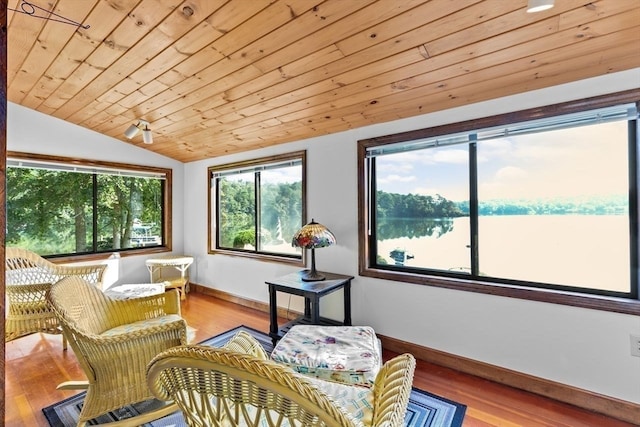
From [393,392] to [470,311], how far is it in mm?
1496

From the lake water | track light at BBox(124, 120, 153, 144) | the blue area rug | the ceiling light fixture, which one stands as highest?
track light at BBox(124, 120, 153, 144)

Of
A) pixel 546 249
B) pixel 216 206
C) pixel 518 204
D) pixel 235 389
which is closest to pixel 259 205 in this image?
pixel 216 206

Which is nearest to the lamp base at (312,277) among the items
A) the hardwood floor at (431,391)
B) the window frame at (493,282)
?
the window frame at (493,282)

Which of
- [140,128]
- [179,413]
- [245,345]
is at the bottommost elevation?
[179,413]

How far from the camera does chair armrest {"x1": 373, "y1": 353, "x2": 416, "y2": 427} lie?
93 centimetres

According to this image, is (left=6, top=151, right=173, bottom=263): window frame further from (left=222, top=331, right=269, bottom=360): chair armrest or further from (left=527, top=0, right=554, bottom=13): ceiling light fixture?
(left=527, top=0, right=554, bottom=13): ceiling light fixture

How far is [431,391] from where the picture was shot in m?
2.07

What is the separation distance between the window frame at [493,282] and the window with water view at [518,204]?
0.04 m

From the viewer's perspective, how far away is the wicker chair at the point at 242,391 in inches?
28.1

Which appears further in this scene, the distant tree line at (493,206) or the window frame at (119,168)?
the window frame at (119,168)

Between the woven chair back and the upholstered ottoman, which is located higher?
the woven chair back

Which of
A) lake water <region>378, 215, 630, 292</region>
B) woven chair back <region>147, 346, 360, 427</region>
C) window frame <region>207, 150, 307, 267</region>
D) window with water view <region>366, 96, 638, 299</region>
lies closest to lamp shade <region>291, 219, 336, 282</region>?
window with water view <region>366, 96, 638, 299</region>

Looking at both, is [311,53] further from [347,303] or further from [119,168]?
[119,168]

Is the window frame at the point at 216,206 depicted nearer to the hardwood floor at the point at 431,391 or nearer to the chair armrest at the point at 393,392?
the hardwood floor at the point at 431,391
